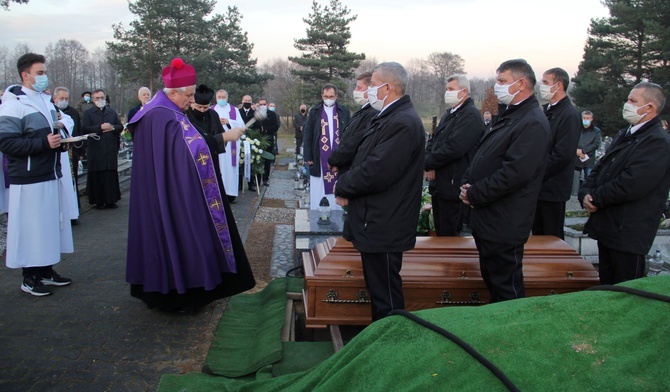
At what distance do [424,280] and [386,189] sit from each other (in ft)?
3.28

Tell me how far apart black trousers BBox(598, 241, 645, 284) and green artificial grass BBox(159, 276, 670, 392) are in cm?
212

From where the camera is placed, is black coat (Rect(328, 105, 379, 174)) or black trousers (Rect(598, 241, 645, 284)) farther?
black coat (Rect(328, 105, 379, 174))

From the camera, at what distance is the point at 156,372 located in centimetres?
393

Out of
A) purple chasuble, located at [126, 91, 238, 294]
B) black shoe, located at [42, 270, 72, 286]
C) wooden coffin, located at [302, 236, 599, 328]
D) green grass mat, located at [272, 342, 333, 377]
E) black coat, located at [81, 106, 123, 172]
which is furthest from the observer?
black coat, located at [81, 106, 123, 172]

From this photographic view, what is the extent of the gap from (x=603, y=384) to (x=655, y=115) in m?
3.29

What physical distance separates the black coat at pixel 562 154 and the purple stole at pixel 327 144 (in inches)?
151

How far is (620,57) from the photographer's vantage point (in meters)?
29.9

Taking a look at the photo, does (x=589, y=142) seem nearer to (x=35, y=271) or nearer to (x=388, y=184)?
(x=388, y=184)

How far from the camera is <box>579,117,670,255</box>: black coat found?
420 cm

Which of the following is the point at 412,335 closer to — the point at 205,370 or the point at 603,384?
the point at 603,384

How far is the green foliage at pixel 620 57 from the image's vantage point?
27500 millimetres

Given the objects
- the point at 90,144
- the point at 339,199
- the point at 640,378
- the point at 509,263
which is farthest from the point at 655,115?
the point at 90,144

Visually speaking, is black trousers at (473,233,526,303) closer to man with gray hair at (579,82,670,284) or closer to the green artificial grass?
man with gray hair at (579,82,670,284)

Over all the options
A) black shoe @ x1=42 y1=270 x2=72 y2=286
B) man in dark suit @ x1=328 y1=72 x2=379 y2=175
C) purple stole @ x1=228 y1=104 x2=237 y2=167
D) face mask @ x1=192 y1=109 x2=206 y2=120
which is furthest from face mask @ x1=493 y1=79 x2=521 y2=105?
purple stole @ x1=228 y1=104 x2=237 y2=167
